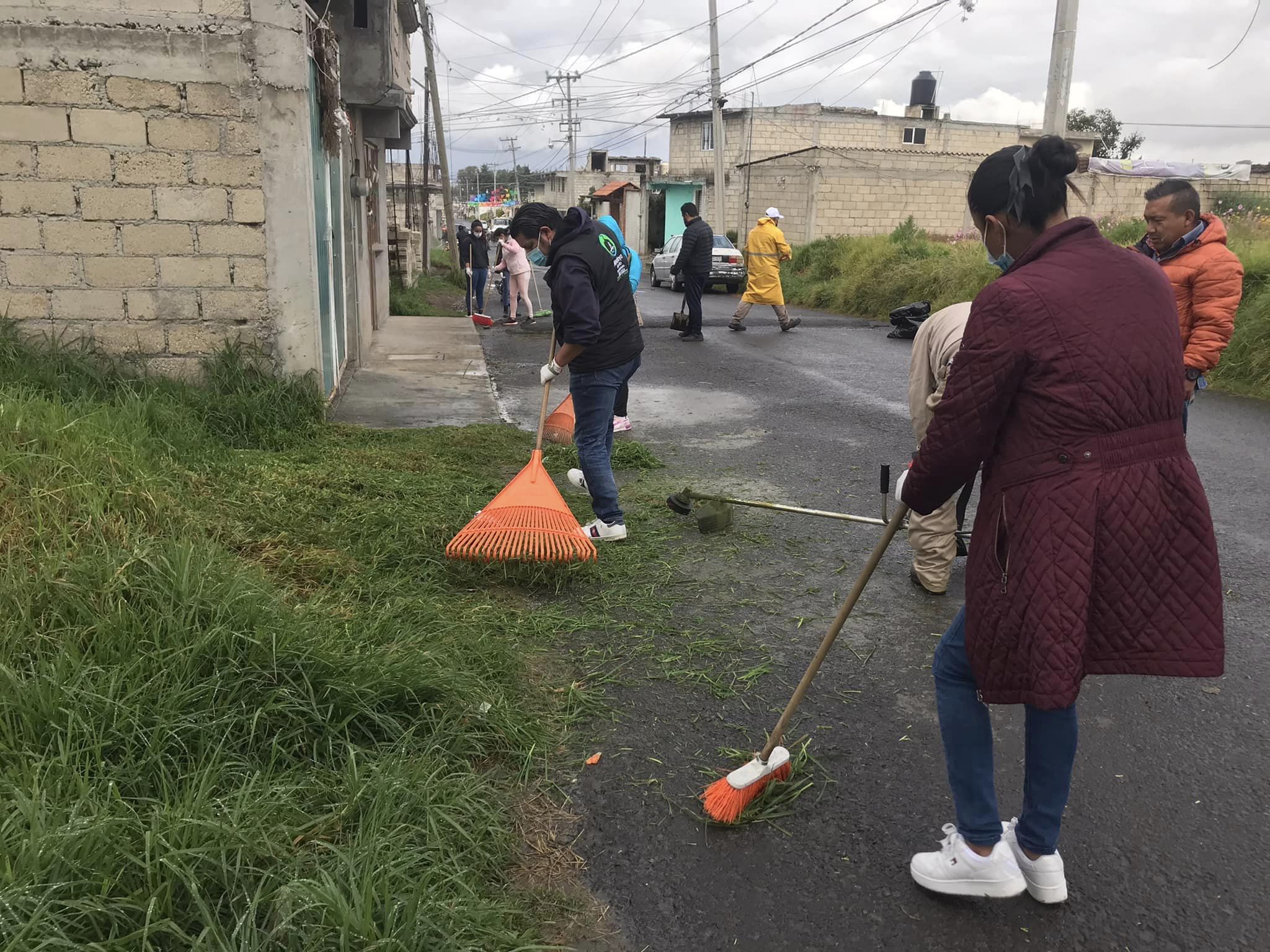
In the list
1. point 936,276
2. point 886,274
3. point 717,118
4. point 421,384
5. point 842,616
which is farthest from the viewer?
point 717,118

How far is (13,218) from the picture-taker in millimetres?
6156

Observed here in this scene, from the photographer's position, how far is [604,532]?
502 cm

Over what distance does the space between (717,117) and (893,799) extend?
85.9 feet

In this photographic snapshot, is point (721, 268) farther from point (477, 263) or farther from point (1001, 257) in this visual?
point (1001, 257)

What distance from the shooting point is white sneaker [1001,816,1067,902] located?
2402 mm

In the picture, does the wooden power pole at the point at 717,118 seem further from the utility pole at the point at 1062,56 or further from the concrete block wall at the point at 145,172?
the concrete block wall at the point at 145,172

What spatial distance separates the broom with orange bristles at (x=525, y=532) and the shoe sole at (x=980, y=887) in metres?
2.31

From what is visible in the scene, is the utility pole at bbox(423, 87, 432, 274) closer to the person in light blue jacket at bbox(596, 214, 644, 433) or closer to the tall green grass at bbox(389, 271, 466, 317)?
the tall green grass at bbox(389, 271, 466, 317)

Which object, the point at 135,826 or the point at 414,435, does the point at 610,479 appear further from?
the point at 135,826

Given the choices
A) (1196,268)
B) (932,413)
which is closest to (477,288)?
(1196,268)

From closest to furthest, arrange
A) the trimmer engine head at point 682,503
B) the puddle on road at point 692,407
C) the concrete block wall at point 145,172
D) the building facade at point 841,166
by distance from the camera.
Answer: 1. the trimmer engine head at point 682,503
2. the concrete block wall at point 145,172
3. the puddle on road at point 692,407
4. the building facade at point 841,166

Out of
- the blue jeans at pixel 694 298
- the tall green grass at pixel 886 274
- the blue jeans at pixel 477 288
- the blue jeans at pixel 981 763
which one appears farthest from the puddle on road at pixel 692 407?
the blue jeans at pixel 477 288

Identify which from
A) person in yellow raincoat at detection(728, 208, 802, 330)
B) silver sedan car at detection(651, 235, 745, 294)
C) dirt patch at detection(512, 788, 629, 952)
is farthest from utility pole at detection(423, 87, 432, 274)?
dirt patch at detection(512, 788, 629, 952)

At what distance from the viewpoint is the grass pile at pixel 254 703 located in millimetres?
2045
